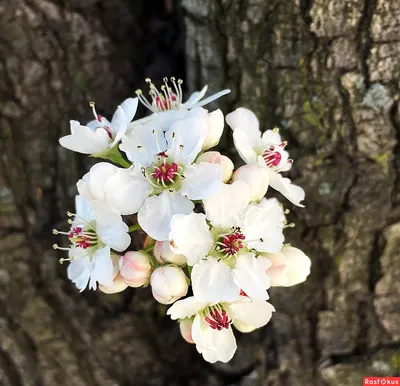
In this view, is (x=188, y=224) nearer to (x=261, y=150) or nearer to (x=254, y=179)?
(x=254, y=179)

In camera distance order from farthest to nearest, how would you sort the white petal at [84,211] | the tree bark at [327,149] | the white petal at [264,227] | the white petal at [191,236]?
the tree bark at [327,149], the white petal at [84,211], the white petal at [264,227], the white petal at [191,236]

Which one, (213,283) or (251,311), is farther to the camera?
(251,311)

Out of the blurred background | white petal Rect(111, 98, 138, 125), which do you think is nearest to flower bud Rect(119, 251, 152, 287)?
white petal Rect(111, 98, 138, 125)

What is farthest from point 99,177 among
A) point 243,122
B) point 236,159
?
point 236,159

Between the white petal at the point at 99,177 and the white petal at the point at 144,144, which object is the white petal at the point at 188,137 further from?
the white petal at the point at 99,177

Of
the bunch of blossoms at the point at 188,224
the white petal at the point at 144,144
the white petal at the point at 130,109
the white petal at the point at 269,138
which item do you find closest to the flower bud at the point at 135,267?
the bunch of blossoms at the point at 188,224
